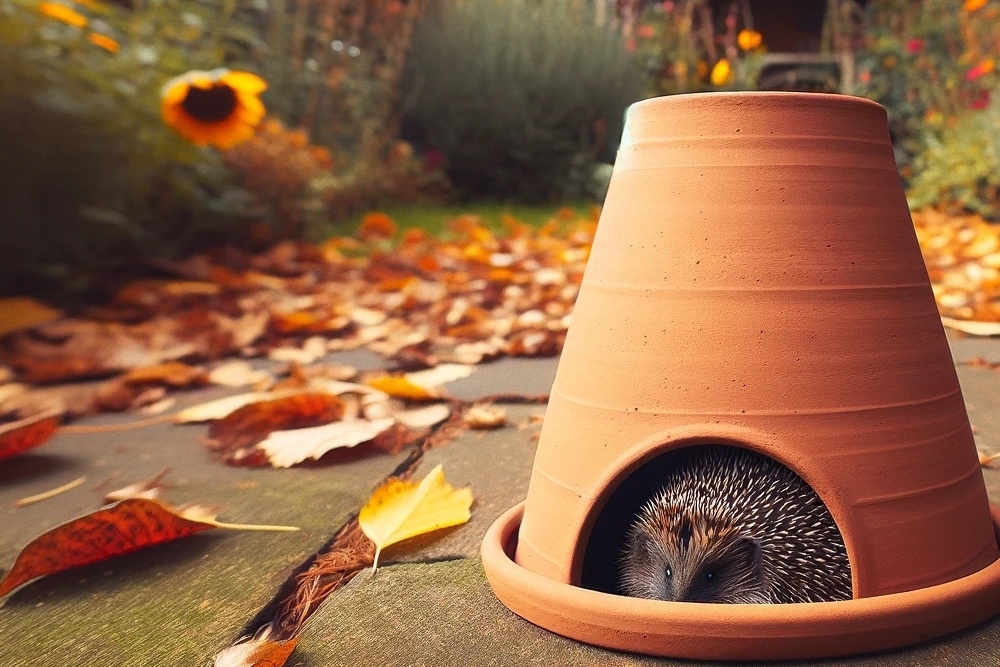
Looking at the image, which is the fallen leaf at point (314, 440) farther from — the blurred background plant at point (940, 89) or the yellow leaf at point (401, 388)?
the blurred background plant at point (940, 89)

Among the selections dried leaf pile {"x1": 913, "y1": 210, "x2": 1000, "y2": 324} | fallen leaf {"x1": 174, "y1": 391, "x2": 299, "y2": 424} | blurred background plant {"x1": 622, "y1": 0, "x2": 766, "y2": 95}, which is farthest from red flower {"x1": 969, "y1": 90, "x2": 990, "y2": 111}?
fallen leaf {"x1": 174, "y1": 391, "x2": 299, "y2": 424}

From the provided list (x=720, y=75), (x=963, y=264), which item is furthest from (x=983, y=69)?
(x=963, y=264)

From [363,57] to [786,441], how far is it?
8.01 metres

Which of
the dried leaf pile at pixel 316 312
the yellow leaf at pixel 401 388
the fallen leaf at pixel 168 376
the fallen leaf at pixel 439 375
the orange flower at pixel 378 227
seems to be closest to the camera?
the yellow leaf at pixel 401 388

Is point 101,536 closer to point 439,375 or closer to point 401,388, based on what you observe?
point 401,388

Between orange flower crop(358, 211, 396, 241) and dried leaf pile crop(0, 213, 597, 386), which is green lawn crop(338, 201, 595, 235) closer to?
orange flower crop(358, 211, 396, 241)

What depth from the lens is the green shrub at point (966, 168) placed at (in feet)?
20.9

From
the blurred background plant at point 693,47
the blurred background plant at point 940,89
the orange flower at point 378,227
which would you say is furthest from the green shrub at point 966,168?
the orange flower at point 378,227

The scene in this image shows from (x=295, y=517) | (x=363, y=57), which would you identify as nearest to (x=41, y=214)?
(x=295, y=517)

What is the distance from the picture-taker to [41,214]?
394 centimetres

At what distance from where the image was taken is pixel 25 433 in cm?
221

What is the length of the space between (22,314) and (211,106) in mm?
1431

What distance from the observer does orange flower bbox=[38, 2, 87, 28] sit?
3965mm

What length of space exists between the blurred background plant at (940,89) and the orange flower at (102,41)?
5699 millimetres
